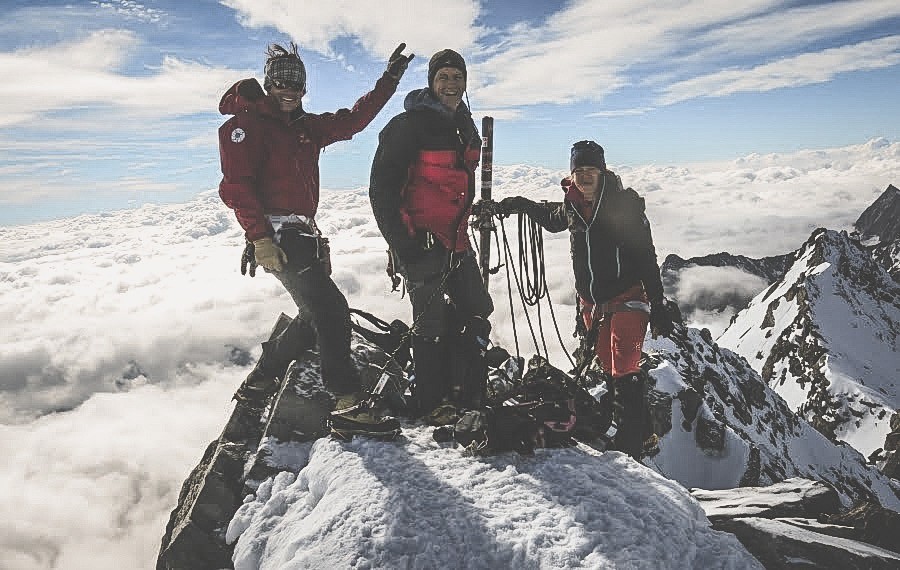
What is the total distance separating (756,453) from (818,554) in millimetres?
30328

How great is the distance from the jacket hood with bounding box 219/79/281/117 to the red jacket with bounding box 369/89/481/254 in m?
1.33

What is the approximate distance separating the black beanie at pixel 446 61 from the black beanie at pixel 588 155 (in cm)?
→ 175

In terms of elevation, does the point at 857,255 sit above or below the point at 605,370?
below

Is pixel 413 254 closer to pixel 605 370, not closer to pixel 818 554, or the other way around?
pixel 605 370

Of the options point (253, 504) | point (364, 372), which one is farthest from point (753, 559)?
point (364, 372)

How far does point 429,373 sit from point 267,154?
3.28 metres

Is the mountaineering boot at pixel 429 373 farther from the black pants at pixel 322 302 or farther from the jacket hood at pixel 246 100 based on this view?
the jacket hood at pixel 246 100

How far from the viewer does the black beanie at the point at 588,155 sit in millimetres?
6535

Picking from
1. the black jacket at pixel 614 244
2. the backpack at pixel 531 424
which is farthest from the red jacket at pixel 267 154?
the black jacket at pixel 614 244

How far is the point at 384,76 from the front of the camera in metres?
6.99

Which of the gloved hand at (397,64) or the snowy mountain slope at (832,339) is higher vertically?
the gloved hand at (397,64)

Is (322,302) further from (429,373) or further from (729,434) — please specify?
(729,434)

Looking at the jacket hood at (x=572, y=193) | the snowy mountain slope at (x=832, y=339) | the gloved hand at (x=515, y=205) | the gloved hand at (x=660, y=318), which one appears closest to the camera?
the gloved hand at (x=660, y=318)

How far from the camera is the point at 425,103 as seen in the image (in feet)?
19.1
